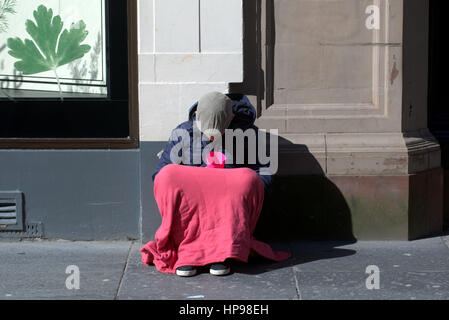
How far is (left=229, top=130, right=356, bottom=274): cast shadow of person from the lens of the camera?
6.36 meters

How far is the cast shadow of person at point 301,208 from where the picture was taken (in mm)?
6363

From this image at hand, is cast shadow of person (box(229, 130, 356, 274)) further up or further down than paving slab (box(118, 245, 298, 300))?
further up

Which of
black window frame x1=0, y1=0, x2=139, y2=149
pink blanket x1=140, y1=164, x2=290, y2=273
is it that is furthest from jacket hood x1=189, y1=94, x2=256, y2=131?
black window frame x1=0, y1=0, x2=139, y2=149

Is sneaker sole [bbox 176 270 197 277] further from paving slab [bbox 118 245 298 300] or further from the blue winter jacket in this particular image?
the blue winter jacket

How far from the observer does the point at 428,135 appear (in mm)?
6695

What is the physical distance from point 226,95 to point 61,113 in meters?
1.40

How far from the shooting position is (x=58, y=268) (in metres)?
5.75

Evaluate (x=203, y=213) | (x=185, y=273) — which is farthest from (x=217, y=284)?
(x=203, y=213)

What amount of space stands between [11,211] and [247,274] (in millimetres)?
2053

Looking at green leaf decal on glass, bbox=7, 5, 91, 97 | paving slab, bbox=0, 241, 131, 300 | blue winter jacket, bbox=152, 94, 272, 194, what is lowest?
paving slab, bbox=0, 241, 131, 300

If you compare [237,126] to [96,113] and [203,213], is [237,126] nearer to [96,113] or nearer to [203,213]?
[203,213]

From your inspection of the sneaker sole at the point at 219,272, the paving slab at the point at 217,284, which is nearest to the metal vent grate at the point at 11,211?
the paving slab at the point at 217,284

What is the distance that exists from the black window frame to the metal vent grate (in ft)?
1.26
